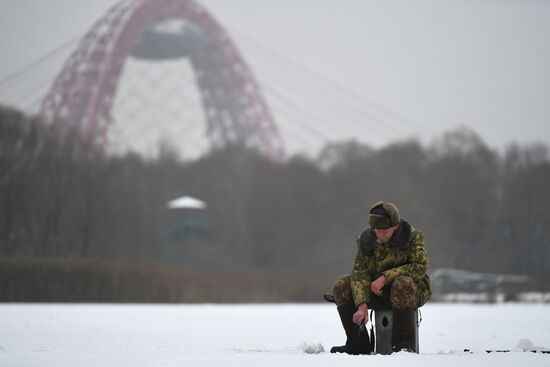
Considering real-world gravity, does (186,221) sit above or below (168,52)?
below

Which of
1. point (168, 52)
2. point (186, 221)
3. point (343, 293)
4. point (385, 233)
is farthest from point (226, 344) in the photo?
point (168, 52)

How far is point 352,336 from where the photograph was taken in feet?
21.4

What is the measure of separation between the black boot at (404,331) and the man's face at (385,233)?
1.43 ft

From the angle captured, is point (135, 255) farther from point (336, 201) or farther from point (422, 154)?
point (422, 154)

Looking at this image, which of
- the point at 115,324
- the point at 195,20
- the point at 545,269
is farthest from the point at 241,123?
the point at 115,324

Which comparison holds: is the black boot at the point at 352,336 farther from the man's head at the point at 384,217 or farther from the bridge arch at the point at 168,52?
the bridge arch at the point at 168,52

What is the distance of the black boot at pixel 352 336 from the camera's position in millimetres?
6488

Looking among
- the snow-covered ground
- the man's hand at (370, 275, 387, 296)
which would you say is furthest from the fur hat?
the snow-covered ground

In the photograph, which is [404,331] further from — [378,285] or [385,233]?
[385,233]

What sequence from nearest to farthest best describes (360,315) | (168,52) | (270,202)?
1. (360,315)
2. (270,202)
3. (168,52)

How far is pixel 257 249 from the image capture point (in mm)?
53656

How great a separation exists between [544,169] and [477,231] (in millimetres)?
7511

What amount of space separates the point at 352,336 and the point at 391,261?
52cm

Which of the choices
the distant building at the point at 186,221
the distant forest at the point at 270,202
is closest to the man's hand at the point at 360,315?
the distant forest at the point at 270,202
